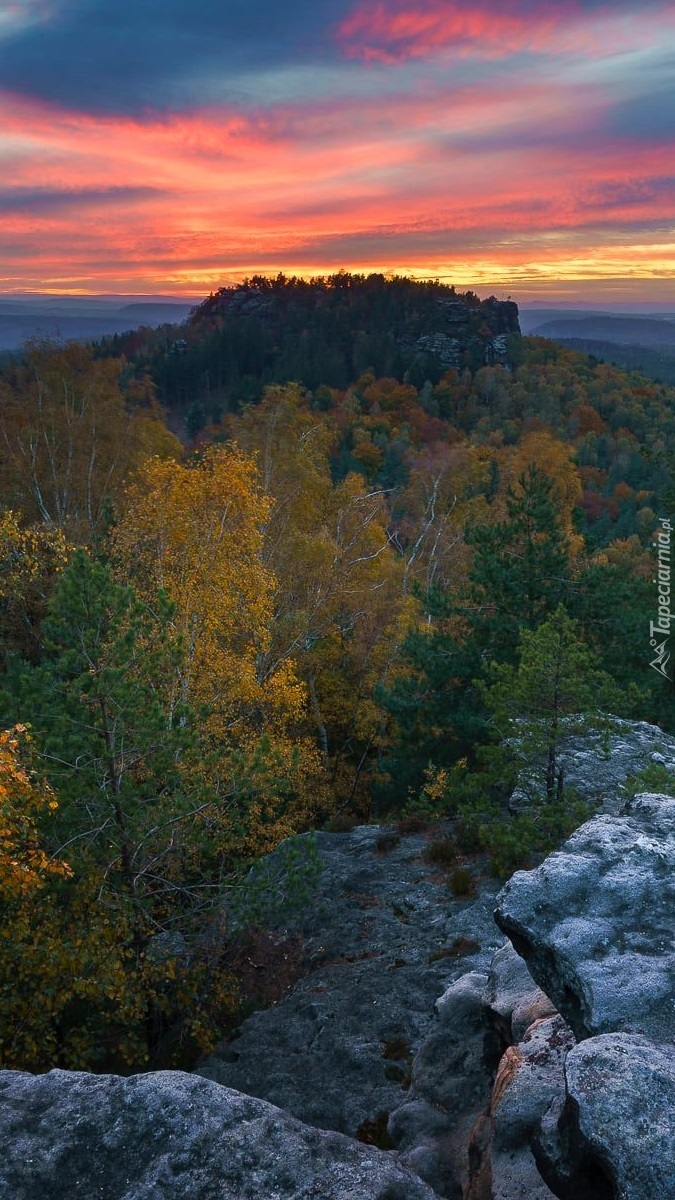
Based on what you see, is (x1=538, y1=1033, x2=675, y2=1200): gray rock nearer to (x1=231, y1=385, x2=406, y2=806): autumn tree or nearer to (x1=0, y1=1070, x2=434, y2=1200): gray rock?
(x1=0, y1=1070, x2=434, y2=1200): gray rock

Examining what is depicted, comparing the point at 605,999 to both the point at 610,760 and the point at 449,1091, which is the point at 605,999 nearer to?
the point at 449,1091

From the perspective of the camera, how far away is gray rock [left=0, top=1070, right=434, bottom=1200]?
6.20m

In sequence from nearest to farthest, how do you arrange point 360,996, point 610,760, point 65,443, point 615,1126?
point 615,1126, point 360,996, point 610,760, point 65,443

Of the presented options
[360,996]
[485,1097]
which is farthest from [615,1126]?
[360,996]

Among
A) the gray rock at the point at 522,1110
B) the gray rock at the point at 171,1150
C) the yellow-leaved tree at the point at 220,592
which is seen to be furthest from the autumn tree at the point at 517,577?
the gray rock at the point at 171,1150

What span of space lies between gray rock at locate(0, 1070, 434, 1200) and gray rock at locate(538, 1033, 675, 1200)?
1.31 meters

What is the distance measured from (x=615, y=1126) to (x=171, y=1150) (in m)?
3.61

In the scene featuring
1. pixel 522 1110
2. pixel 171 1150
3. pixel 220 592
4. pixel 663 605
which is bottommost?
pixel 663 605

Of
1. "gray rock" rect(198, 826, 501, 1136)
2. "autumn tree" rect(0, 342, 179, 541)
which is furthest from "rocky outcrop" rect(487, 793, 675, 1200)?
"autumn tree" rect(0, 342, 179, 541)

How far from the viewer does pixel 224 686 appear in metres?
22.5

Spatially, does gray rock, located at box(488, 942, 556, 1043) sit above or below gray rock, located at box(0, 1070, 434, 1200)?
below

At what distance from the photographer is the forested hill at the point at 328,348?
153650 mm

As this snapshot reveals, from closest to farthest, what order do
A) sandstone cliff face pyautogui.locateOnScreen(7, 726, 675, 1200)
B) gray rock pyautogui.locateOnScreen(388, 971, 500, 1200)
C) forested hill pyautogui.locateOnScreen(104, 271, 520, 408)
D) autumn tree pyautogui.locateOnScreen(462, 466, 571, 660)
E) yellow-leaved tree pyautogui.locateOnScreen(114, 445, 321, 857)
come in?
sandstone cliff face pyautogui.locateOnScreen(7, 726, 675, 1200) → gray rock pyautogui.locateOnScreen(388, 971, 500, 1200) → yellow-leaved tree pyautogui.locateOnScreen(114, 445, 321, 857) → autumn tree pyautogui.locateOnScreen(462, 466, 571, 660) → forested hill pyautogui.locateOnScreen(104, 271, 520, 408)

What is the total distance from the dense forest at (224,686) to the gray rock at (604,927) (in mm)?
5993
